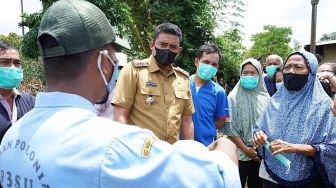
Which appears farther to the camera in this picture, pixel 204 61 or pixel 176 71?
pixel 204 61

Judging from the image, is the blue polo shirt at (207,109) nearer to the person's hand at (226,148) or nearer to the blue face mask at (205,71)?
the blue face mask at (205,71)

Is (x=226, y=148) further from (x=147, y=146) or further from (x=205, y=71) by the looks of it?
(x=205, y=71)

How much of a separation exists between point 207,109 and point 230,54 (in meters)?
12.0

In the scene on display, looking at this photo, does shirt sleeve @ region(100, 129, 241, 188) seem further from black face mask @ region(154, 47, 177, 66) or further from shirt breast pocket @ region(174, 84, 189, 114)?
black face mask @ region(154, 47, 177, 66)

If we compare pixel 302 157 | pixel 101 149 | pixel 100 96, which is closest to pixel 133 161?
pixel 101 149

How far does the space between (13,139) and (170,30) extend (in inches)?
81.7

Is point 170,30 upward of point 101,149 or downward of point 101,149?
upward

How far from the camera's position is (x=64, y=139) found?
0.98m

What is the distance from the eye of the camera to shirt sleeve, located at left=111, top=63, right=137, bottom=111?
8.96 feet

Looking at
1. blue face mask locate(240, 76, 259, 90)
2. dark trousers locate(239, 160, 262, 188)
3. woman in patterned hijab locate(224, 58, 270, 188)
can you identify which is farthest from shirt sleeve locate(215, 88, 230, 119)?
dark trousers locate(239, 160, 262, 188)

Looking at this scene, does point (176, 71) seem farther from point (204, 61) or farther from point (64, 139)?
point (64, 139)

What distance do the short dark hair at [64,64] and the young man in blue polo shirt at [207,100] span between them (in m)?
2.50

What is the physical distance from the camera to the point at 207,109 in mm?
3592

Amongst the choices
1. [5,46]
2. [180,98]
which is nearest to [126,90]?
[180,98]
